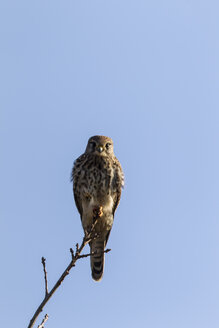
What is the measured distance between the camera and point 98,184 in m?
6.73

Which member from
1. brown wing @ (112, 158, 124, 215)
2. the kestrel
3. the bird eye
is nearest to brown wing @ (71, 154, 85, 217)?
the kestrel

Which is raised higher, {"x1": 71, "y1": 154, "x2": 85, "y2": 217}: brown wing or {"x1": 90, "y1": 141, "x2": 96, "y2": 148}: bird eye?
{"x1": 90, "y1": 141, "x2": 96, "y2": 148}: bird eye

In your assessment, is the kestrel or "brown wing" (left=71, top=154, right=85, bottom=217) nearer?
the kestrel

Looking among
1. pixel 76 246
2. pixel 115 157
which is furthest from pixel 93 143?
pixel 76 246

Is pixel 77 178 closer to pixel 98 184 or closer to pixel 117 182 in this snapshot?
pixel 98 184

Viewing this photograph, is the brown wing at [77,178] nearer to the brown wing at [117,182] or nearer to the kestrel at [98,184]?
the kestrel at [98,184]

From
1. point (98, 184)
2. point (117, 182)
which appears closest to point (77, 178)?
point (98, 184)

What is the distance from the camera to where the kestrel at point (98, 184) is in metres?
6.75

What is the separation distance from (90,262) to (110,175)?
1.23m

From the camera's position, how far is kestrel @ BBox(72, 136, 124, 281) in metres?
6.75

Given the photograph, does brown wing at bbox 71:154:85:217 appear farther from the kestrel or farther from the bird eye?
the bird eye

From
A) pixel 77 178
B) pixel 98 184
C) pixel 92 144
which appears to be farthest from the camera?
pixel 92 144

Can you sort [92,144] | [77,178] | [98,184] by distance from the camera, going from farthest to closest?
[92,144] < [77,178] < [98,184]

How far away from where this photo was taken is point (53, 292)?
3.32 m
